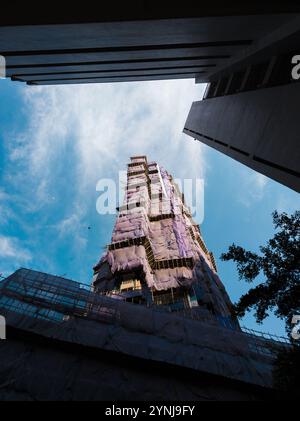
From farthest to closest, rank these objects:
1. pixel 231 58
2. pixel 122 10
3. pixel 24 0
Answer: pixel 231 58, pixel 122 10, pixel 24 0

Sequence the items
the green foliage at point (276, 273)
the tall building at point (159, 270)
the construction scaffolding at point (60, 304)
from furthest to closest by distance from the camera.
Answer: the tall building at point (159, 270) < the construction scaffolding at point (60, 304) < the green foliage at point (276, 273)

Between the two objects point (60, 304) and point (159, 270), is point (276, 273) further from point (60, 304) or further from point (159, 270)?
point (159, 270)

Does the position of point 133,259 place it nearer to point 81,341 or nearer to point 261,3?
point 81,341

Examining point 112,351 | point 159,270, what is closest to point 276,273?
point 112,351

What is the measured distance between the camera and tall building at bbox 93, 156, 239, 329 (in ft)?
81.4

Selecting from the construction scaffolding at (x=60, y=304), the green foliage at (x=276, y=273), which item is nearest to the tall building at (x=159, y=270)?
the construction scaffolding at (x=60, y=304)

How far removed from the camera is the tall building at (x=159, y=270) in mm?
24812

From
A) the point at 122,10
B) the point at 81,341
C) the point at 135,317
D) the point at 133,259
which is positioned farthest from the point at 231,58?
the point at 133,259

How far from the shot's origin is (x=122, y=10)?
7.75 meters

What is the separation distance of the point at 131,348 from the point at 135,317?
6.70 ft

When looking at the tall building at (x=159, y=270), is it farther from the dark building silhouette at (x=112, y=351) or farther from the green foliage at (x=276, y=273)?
the green foliage at (x=276, y=273)

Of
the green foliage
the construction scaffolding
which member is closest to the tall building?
the construction scaffolding

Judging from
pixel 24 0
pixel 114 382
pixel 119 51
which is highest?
pixel 119 51

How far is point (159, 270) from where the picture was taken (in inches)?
1160
